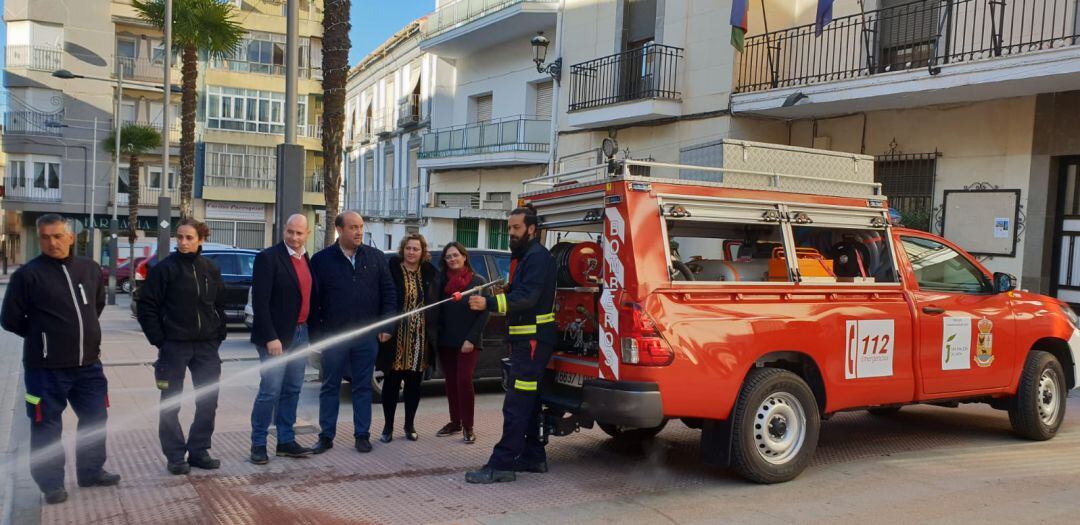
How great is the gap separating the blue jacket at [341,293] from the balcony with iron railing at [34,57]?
42031 mm

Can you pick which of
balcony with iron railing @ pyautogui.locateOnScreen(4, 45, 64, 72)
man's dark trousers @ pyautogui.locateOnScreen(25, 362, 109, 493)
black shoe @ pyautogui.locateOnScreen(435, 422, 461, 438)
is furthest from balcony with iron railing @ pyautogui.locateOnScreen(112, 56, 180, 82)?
man's dark trousers @ pyautogui.locateOnScreen(25, 362, 109, 493)

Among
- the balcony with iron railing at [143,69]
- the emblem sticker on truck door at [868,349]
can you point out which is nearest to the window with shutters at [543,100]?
the emblem sticker on truck door at [868,349]

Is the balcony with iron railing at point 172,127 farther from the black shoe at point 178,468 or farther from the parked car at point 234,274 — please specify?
the black shoe at point 178,468

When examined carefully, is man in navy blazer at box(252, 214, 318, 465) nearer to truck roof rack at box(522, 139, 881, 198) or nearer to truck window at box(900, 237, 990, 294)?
truck roof rack at box(522, 139, 881, 198)

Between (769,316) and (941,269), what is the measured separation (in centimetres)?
227

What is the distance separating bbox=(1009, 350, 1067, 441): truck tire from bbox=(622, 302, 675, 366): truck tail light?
13.0ft

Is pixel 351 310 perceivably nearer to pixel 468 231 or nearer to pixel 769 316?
pixel 769 316

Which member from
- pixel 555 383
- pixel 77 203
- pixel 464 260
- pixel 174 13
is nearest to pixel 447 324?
pixel 464 260

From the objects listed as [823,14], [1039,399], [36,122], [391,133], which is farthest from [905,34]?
[36,122]

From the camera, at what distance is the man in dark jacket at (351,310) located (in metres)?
6.64

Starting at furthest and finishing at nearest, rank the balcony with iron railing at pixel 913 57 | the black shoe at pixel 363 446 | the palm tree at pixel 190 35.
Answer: the palm tree at pixel 190 35 → the balcony with iron railing at pixel 913 57 → the black shoe at pixel 363 446

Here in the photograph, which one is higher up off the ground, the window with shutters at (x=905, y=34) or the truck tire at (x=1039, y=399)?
the window with shutters at (x=905, y=34)

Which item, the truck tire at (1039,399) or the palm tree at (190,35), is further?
the palm tree at (190,35)

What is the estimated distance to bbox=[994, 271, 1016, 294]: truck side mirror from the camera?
23.9 ft
